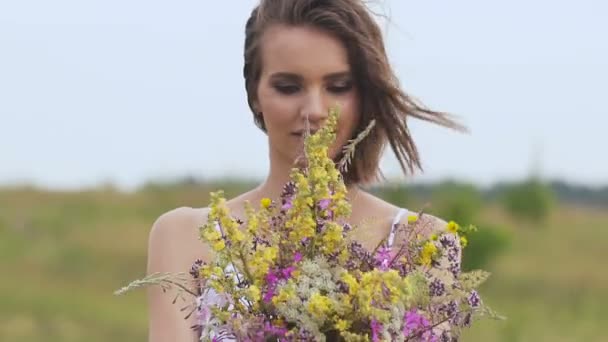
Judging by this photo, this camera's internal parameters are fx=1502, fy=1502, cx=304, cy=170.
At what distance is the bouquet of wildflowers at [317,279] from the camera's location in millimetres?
2682

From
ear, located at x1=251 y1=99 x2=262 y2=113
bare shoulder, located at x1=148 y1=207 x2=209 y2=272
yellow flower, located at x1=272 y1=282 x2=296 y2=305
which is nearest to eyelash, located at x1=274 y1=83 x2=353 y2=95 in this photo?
ear, located at x1=251 y1=99 x2=262 y2=113

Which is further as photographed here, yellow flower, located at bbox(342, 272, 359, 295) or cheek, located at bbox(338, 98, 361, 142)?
cheek, located at bbox(338, 98, 361, 142)

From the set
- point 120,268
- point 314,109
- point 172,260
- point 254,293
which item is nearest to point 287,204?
point 254,293

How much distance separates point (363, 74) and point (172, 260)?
73 cm

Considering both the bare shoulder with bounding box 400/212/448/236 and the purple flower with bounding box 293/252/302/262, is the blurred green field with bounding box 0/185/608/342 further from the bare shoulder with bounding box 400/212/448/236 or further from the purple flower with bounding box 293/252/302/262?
the purple flower with bounding box 293/252/302/262

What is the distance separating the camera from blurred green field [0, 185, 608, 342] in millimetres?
18453

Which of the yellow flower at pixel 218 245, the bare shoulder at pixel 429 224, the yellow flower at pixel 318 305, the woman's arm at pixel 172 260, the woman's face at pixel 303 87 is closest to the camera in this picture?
the yellow flower at pixel 318 305

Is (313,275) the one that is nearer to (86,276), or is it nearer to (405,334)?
(405,334)

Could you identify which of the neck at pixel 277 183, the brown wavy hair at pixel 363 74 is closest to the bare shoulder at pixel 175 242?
the neck at pixel 277 183

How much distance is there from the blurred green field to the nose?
509 inches

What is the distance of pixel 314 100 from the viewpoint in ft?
11.8

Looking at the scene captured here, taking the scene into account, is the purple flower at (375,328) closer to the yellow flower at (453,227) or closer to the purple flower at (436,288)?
the purple flower at (436,288)

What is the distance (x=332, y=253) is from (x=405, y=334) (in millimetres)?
199

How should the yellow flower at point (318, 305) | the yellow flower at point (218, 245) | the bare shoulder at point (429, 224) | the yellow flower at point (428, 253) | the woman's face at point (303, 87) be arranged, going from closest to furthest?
1. the yellow flower at point (318, 305)
2. the yellow flower at point (218, 245)
3. the yellow flower at point (428, 253)
4. the bare shoulder at point (429, 224)
5. the woman's face at point (303, 87)
